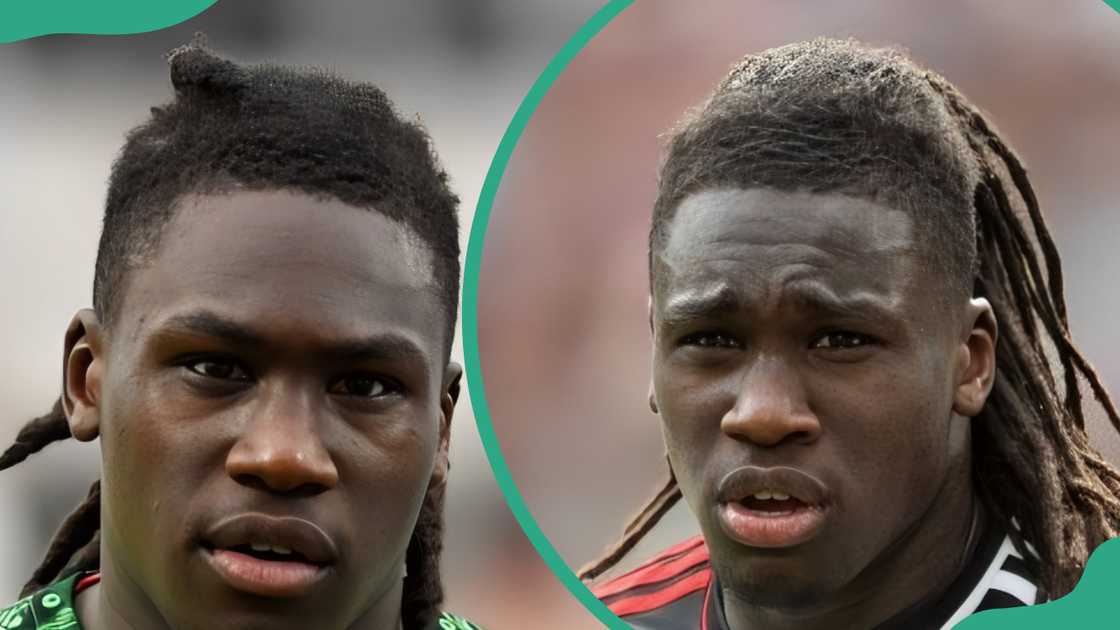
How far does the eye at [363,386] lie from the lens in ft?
9.67

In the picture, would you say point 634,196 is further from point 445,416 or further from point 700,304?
point 445,416

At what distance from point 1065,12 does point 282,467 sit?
7.27 ft

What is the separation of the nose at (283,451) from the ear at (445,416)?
0.47 metres

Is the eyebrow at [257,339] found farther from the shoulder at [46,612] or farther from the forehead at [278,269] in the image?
the shoulder at [46,612]

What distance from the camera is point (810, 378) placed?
9.97 ft

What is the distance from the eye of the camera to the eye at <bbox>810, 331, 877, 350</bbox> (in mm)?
3051

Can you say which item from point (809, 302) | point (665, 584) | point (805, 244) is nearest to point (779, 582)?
point (665, 584)

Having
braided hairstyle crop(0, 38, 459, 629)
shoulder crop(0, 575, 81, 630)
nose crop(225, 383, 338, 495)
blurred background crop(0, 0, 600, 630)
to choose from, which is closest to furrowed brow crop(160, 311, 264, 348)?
nose crop(225, 383, 338, 495)

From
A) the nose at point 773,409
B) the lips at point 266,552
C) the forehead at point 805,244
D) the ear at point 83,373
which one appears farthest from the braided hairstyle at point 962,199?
the ear at point 83,373

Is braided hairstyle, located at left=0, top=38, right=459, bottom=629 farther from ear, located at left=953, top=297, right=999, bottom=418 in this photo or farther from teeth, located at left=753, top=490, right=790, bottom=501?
ear, located at left=953, top=297, right=999, bottom=418

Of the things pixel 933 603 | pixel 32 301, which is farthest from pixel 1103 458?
pixel 32 301

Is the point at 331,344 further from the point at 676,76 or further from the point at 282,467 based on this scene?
the point at 676,76

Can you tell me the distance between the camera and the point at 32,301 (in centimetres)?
702

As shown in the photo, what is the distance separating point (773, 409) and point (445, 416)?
818 mm
